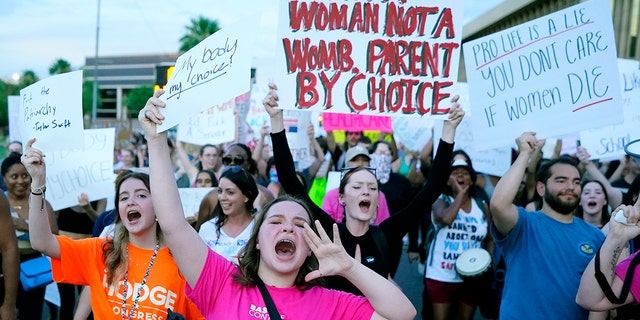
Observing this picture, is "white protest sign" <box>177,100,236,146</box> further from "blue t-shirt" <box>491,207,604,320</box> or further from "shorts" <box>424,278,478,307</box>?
"blue t-shirt" <box>491,207,604,320</box>

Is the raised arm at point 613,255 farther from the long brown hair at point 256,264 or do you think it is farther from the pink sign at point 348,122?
the pink sign at point 348,122

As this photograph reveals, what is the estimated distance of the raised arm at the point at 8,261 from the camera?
13.1ft

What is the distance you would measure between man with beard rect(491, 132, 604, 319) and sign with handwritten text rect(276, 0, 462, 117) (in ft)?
2.37

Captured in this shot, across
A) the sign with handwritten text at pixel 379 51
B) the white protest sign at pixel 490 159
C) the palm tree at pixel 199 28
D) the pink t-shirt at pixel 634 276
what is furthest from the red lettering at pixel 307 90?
the palm tree at pixel 199 28

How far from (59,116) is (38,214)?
0.83m

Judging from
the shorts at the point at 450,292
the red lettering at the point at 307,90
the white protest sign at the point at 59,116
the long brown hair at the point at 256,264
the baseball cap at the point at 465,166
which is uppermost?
the red lettering at the point at 307,90

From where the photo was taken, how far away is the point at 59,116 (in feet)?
12.9

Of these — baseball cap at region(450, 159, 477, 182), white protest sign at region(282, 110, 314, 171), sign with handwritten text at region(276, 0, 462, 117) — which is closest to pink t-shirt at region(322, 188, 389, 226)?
baseball cap at region(450, 159, 477, 182)

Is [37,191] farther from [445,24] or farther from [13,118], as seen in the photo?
[13,118]

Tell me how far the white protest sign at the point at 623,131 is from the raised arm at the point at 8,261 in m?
5.18

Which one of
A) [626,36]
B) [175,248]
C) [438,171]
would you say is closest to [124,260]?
[175,248]

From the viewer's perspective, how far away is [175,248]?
2617 mm

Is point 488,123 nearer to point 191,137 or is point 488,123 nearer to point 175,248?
point 175,248

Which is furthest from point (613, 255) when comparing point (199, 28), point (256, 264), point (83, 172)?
point (199, 28)
